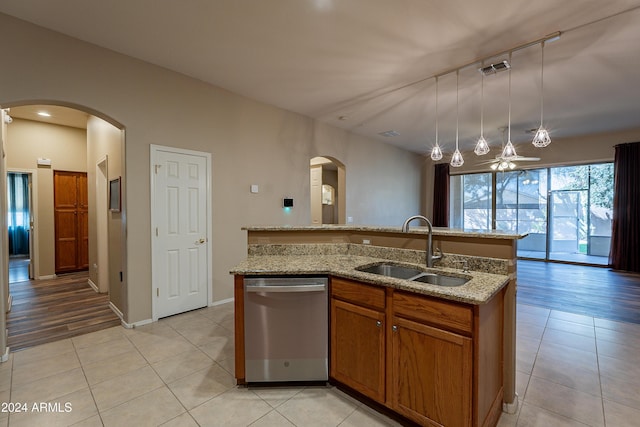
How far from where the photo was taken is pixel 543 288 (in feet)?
15.9

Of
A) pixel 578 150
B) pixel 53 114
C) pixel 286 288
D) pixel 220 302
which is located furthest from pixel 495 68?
pixel 53 114

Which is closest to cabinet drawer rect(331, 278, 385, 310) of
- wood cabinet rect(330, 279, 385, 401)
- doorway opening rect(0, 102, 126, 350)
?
wood cabinet rect(330, 279, 385, 401)

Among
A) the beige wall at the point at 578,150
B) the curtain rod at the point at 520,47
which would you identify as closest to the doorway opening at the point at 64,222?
the curtain rod at the point at 520,47

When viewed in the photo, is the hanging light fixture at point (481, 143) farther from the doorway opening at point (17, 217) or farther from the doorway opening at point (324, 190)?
the doorway opening at point (17, 217)

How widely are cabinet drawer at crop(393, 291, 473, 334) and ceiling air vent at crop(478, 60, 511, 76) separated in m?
2.95

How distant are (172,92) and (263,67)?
3.86 ft

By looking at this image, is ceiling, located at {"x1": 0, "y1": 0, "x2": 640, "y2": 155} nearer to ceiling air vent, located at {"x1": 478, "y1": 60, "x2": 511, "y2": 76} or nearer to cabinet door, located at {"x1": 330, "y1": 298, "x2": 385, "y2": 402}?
ceiling air vent, located at {"x1": 478, "y1": 60, "x2": 511, "y2": 76}

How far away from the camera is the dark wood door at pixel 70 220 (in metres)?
5.77

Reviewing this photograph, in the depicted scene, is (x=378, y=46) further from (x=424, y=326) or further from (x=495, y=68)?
(x=424, y=326)

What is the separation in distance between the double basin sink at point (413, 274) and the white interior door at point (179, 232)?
2.50 m

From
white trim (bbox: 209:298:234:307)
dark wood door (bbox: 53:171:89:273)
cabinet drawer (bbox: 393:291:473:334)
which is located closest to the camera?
cabinet drawer (bbox: 393:291:473:334)

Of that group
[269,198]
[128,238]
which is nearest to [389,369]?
[128,238]

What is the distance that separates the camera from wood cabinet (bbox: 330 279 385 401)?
184cm

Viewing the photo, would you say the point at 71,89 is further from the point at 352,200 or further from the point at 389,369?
the point at 352,200
